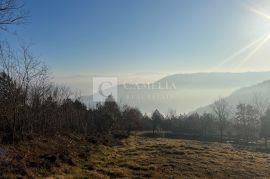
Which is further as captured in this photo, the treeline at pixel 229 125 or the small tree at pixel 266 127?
the treeline at pixel 229 125

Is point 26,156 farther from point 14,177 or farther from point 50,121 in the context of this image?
point 50,121

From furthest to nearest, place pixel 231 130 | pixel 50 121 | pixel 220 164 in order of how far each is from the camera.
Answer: pixel 231 130
pixel 50 121
pixel 220 164

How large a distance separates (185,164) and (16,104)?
14.6 m

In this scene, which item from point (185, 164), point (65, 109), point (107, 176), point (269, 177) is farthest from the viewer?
point (65, 109)

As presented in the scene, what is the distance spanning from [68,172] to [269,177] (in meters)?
15.1

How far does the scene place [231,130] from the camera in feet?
347

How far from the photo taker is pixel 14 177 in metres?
13.5

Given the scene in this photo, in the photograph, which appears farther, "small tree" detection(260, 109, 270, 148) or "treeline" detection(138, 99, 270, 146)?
"treeline" detection(138, 99, 270, 146)

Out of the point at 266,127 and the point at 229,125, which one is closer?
the point at 266,127

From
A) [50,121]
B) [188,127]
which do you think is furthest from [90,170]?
[188,127]

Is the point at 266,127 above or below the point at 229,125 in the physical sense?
above

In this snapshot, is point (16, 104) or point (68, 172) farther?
point (16, 104)

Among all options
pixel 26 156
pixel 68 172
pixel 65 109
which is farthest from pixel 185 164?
pixel 65 109

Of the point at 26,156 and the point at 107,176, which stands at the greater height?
the point at 26,156
